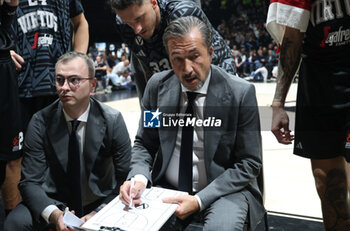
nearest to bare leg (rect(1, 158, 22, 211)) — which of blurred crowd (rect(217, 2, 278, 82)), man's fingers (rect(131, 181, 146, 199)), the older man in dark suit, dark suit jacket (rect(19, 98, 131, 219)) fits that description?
dark suit jacket (rect(19, 98, 131, 219))

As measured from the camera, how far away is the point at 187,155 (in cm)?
149

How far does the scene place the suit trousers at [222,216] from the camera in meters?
1.31

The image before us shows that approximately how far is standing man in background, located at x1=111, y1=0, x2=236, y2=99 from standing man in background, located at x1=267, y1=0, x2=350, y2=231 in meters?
0.35

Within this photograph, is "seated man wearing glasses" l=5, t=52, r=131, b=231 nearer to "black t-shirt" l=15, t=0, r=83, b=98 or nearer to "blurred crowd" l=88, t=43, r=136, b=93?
"black t-shirt" l=15, t=0, r=83, b=98

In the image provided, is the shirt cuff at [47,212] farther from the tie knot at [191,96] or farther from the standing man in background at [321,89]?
the standing man in background at [321,89]

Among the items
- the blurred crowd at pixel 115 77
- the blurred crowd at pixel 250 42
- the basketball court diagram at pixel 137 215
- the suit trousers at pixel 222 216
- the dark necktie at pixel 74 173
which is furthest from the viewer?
the blurred crowd at pixel 250 42

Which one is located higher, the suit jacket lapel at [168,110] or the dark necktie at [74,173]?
the suit jacket lapel at [168,110]

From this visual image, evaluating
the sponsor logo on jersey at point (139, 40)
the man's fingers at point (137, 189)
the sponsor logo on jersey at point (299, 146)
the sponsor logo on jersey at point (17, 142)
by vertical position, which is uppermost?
the sponsor logo on jersey at point (139, 40)

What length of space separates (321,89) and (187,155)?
0.58 m

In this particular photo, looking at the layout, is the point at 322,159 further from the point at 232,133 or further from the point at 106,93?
the point at 106,93

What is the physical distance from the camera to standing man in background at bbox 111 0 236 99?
5.55 feet

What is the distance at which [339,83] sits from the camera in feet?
4.55

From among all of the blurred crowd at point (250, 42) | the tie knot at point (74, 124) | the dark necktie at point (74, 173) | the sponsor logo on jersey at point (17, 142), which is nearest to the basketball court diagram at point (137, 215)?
the dark necktie at point (74, 173)

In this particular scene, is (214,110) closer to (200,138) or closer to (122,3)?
(200,138)
